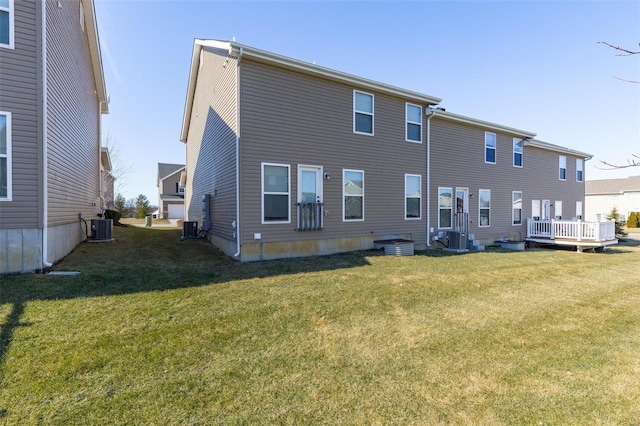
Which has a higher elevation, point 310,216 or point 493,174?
point 493,174

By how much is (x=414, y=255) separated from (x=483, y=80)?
863 cm

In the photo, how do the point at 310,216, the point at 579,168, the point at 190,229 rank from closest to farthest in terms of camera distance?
the point at 310,216, the point at 190,229, the point at 579,168

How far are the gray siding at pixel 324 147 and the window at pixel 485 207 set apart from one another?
384cm

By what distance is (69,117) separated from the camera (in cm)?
822

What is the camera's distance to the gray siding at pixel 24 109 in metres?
5.54

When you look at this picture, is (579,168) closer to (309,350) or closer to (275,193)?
(275,193)

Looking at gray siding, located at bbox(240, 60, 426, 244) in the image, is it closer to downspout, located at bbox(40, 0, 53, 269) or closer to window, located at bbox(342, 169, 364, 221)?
window, located at bbox(342, 169, 364, 221)

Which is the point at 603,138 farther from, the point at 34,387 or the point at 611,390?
the point at 34,387

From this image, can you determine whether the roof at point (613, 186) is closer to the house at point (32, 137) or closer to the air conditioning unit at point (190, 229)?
the air conditioning unit at point (190, 229)

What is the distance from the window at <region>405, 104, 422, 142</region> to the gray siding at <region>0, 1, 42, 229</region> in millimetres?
10091

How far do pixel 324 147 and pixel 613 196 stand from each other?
46454mm

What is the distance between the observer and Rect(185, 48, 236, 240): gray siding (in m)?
8.59

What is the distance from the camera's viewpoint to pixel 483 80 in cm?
1291

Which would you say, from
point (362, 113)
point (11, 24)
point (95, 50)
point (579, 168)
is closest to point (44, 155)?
point (11, 24)
